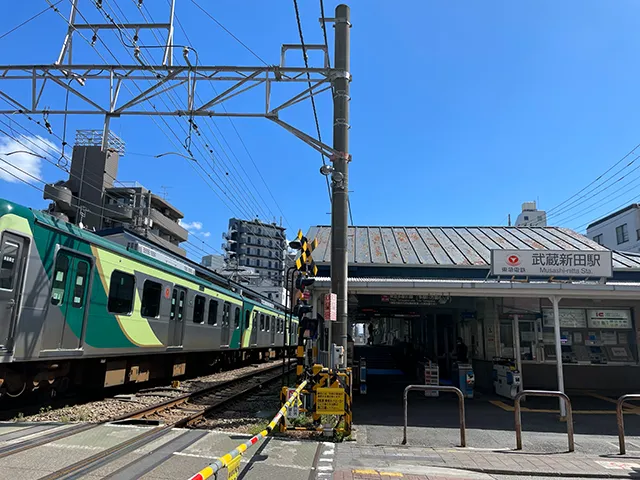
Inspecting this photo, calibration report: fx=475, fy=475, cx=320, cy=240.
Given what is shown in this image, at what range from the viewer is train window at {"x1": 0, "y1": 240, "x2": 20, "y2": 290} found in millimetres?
6570

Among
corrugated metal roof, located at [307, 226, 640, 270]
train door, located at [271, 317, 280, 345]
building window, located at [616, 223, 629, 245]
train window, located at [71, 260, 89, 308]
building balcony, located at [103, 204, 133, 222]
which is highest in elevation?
building balcony, located at [103, 204, 133, 222]

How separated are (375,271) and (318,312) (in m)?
2.27

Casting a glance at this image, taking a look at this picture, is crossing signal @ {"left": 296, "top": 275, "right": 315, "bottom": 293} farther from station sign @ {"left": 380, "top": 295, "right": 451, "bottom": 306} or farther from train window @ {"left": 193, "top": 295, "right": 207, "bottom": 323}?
train window @ {"left": 193, "top": 295, "right": 207, "bottom": 323}

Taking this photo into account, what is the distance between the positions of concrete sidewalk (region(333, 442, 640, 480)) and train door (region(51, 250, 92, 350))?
4.88 metres

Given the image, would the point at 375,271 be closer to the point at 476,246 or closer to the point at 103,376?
the point at 476,246

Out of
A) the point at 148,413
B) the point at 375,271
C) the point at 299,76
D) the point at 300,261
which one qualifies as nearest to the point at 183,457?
the point at 148,413

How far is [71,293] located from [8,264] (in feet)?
4.73

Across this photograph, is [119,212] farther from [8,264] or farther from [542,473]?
[542,473]

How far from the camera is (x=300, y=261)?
26.5 ft

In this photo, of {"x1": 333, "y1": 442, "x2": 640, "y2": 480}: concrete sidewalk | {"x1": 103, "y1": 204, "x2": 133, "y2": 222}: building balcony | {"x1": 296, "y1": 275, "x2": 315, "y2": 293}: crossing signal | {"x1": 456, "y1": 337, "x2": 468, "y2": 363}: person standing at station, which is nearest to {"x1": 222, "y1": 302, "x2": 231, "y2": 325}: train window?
{"x1": 456, "y1": 337, "x2": 468, "y2": 363}: person standing at station

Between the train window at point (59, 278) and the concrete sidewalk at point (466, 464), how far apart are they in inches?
198

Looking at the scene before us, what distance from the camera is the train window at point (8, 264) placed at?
6570 mm

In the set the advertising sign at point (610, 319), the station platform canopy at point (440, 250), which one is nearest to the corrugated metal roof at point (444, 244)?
the station platform canopy at point (440, 250)

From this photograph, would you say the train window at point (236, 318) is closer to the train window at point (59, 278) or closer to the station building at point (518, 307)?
the station building at point (518, 307)
